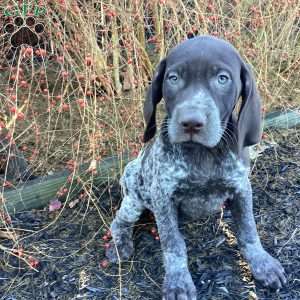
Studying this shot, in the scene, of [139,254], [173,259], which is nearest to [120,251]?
[139,254]

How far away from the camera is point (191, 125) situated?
2.57 metres

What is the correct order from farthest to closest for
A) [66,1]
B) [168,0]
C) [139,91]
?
[139,91], [168,0], [66,1]

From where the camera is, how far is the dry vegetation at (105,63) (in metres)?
3.66

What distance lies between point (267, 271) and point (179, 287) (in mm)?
489

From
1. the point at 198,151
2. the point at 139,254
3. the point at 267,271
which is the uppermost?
the point at 198,151

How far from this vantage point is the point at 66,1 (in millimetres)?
3529

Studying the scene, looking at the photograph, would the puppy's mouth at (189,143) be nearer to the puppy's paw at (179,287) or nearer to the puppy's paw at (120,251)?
the puppy's paw at (179,287)

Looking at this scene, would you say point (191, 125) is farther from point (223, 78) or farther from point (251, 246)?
point (251, 246)

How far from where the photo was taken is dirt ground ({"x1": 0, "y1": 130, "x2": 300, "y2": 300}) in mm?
3129

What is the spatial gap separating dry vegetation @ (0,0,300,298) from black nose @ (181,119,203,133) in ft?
3.25

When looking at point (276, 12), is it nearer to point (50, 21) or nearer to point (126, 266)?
point (50, 21)

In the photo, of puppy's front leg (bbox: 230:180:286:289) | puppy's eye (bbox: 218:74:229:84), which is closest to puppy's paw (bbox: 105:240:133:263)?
puppy's front leg (bbox: 230:180:286:289)

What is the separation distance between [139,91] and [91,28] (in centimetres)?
57

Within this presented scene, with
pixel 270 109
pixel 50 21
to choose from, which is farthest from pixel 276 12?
pixel 50 21
